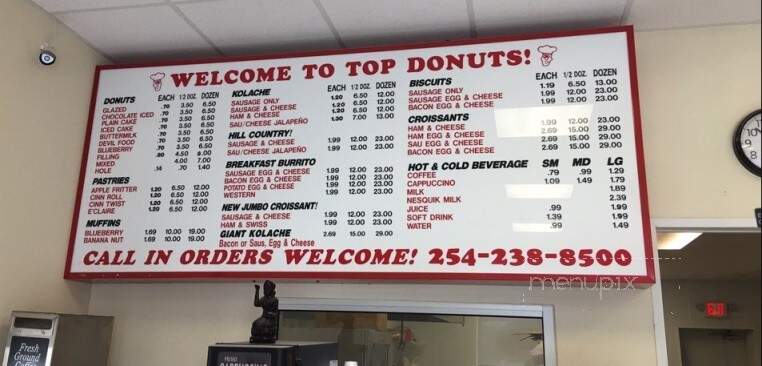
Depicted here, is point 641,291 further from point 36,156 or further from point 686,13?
point 36,156

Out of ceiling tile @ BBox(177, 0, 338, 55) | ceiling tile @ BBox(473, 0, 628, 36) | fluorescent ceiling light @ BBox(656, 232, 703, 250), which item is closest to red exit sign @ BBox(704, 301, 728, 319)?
fluorescent ceiling light @ BBox(656, 232, 703, 250)

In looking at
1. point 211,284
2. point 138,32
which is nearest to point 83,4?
point 138,32

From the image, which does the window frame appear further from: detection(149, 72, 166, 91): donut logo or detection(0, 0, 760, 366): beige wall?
detection(149, 72, 166, 91): donut logo

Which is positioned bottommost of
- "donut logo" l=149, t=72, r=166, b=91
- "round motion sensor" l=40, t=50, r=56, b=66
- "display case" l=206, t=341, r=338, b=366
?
"display case" l=206, t=341, r=338, b=366

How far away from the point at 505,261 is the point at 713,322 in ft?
2.72

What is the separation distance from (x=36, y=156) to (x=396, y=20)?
5.90 feet

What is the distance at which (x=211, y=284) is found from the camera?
9.75 feet

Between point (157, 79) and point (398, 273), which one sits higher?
point (157, 79)

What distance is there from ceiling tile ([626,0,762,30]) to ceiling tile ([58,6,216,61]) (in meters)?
2.13

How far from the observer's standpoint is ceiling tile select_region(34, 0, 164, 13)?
2.73 meters

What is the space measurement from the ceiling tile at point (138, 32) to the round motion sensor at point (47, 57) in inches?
8.5

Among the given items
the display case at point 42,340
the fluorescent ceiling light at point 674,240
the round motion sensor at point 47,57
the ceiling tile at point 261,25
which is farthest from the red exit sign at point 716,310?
the round motion sensor at point 47,57

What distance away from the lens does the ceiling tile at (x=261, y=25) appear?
8.96 feet

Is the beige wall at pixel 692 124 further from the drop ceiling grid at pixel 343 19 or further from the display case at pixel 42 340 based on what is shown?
the display case at pixel 42 340
